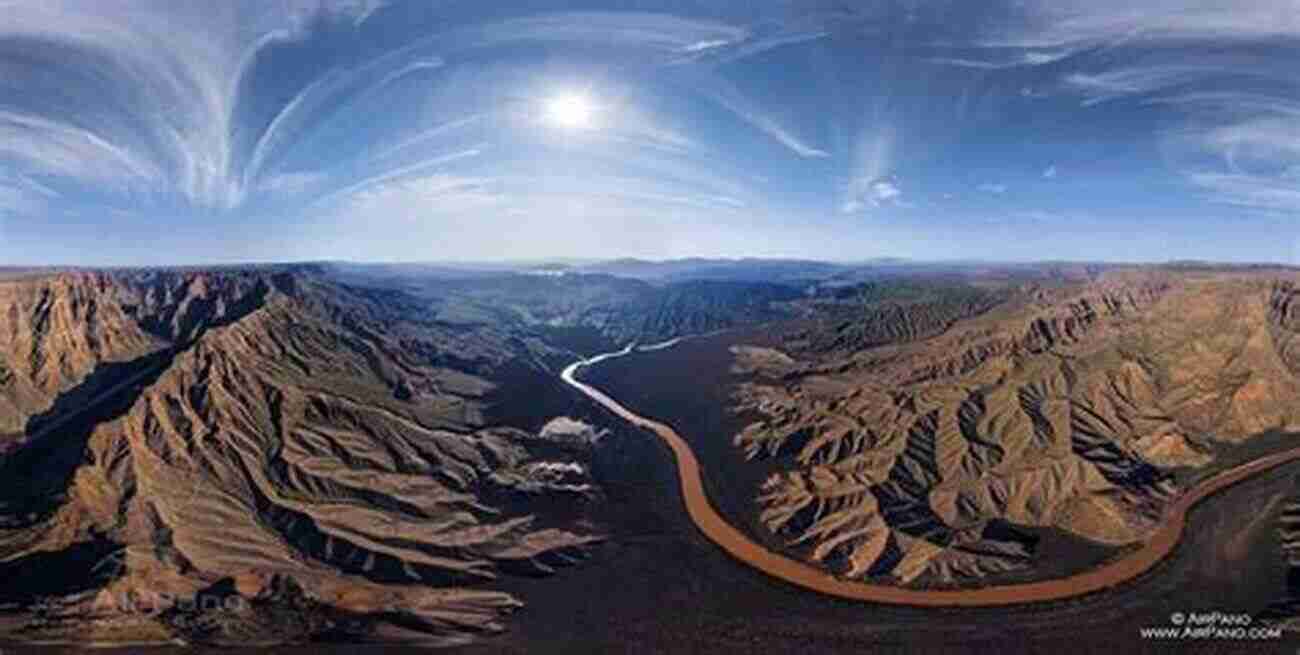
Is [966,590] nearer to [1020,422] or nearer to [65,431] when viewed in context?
[1020,422]

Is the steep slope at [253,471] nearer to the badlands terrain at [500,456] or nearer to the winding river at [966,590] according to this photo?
the badlands terrain at [500,456]

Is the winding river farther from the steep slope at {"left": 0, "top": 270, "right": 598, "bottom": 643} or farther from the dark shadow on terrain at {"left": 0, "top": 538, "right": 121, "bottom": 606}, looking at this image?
the dark shadow on terrain at {"left": 0, "top": 538, "right": 121, "bottom": 606}

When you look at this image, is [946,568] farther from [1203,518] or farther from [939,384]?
[939,384]

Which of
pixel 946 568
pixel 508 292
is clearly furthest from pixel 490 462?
pixel 508 292

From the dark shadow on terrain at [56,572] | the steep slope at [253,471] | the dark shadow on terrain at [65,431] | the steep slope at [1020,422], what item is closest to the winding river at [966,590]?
the steep slope at [1020,422]

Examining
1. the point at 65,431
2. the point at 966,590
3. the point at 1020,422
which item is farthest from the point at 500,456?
the point at 1020,422

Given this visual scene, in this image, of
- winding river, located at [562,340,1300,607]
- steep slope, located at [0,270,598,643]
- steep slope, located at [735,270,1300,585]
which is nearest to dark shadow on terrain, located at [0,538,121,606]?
steep slope, located at [0,270,598,643]

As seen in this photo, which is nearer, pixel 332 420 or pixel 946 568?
pixel 946 568
